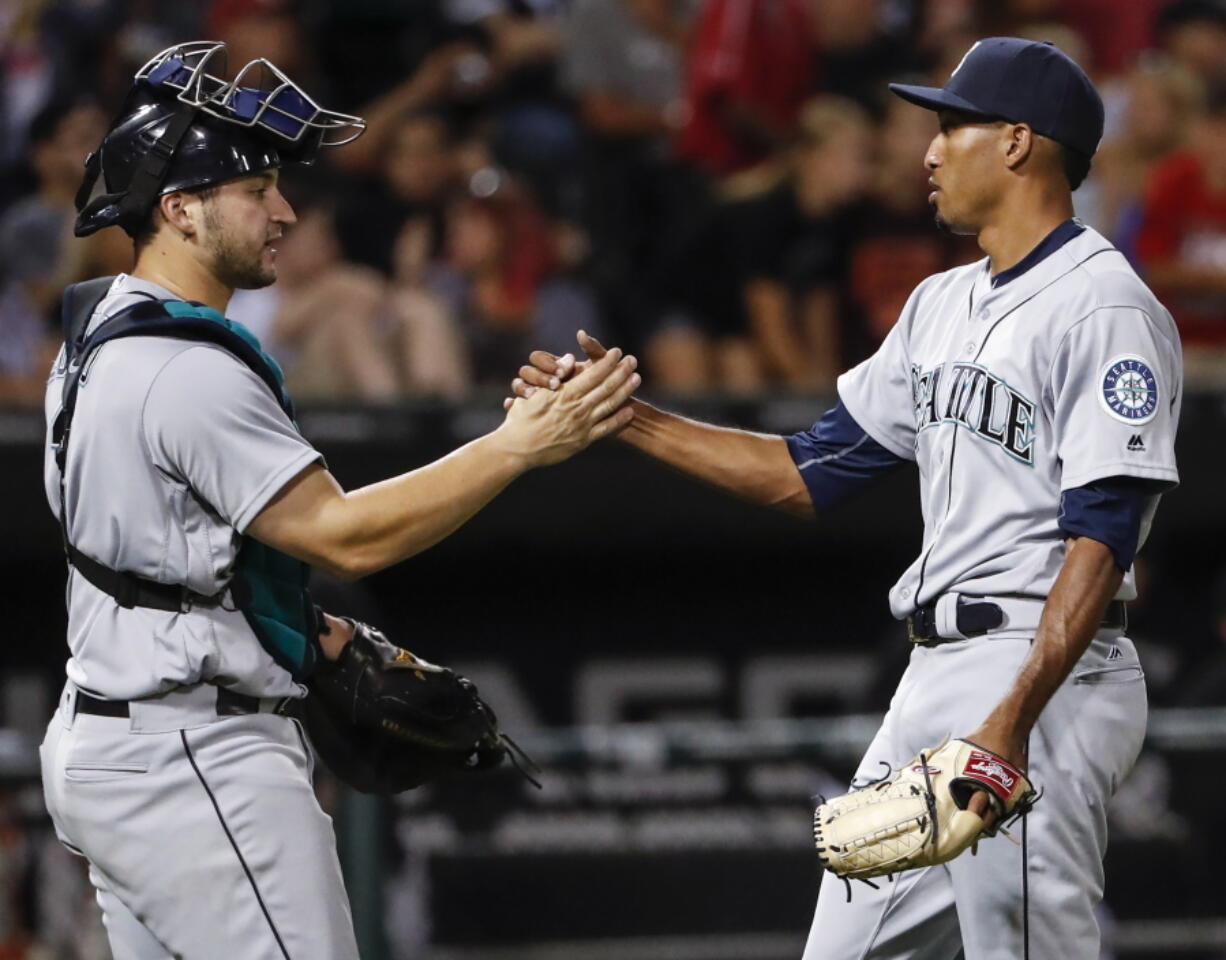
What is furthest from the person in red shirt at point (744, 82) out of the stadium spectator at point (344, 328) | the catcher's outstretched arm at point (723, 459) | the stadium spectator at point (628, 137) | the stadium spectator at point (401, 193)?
the catcher's outstretched arm at point (723, 459)

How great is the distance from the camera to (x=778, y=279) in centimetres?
688

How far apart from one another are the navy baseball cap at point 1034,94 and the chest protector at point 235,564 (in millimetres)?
1270

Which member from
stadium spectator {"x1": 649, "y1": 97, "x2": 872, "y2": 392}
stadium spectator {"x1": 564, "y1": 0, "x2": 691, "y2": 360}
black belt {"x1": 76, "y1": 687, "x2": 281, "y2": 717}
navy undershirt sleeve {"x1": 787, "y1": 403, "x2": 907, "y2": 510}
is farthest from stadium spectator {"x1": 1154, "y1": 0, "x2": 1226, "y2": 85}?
black belt {"x1": 76, "y1": 687, "x2": 281, "y2": 717}

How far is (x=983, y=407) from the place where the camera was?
10.6 feet

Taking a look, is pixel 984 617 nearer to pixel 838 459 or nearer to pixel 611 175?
pixel 838 459

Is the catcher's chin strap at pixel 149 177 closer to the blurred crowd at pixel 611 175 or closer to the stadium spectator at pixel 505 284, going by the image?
the blurred crowd at pixel 611 175

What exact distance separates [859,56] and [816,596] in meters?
2.11

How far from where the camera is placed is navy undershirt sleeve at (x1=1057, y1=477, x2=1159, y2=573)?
9.90ft

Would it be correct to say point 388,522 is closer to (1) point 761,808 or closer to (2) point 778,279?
(1) point 761,808

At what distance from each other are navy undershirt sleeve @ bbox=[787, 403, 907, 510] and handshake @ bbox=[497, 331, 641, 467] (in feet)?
1.22

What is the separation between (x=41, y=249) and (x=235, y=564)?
419cm

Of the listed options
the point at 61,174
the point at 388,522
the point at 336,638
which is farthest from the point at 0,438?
the point at 388,522

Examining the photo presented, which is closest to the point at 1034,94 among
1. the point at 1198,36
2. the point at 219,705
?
Answer: the point at 219,705

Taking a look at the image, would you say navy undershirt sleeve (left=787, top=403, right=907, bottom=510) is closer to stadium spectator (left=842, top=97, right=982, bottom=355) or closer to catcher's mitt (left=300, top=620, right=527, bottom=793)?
catcher's mitt (left=300, top=620, right=527, bottom=793)
